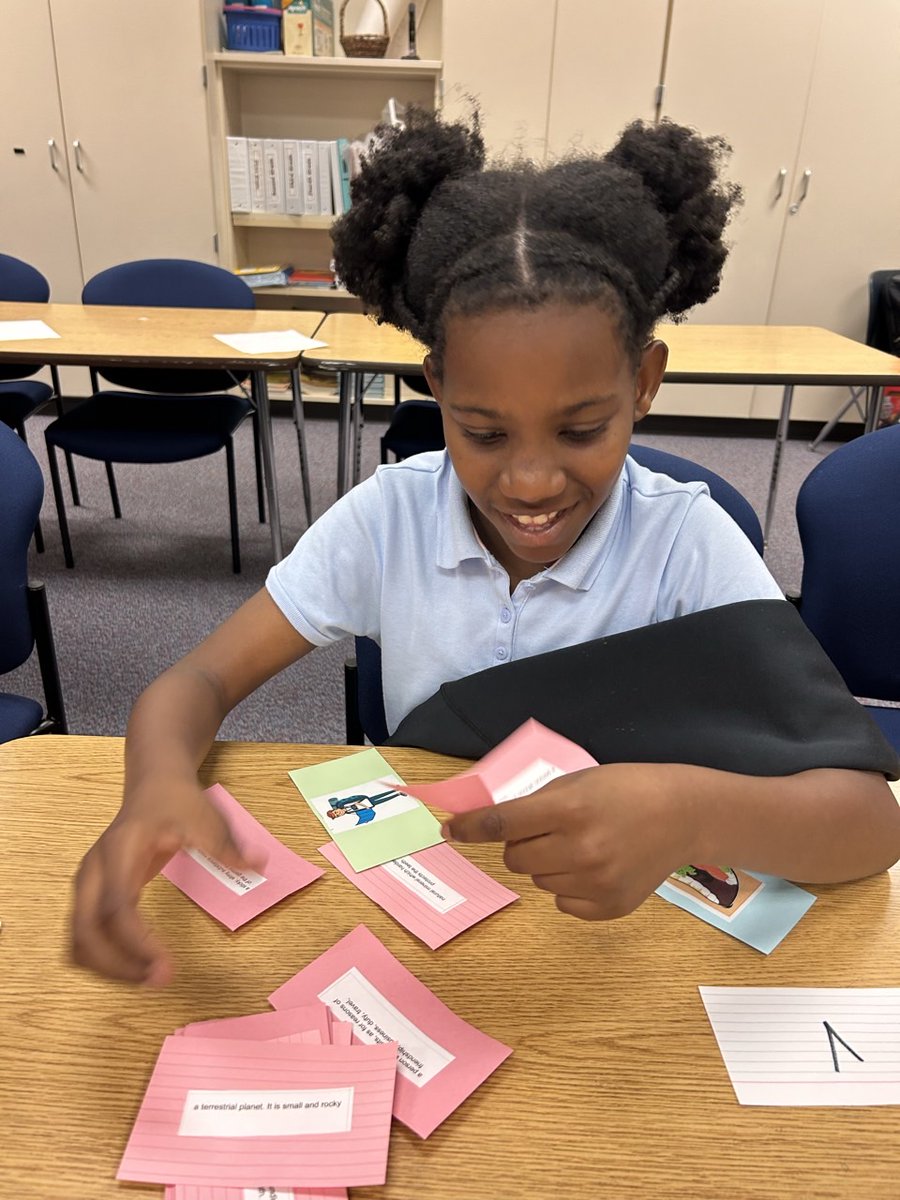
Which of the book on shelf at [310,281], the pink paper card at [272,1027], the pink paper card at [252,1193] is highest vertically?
the pink paper card at [252,1193]

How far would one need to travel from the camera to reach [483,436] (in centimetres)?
79

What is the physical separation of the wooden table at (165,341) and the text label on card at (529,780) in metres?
1.97

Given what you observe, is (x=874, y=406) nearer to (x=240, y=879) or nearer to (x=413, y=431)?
(x=413, y=431)

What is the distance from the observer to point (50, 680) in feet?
4.89

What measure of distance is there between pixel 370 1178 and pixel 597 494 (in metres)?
0.59

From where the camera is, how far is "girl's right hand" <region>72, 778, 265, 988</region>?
21.7 inches

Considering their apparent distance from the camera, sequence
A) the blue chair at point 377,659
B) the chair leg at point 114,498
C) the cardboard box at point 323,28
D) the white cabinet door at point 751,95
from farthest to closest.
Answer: the cardboard box at point 323,28 < the white cabinet door at point 751,95 < the chair leg at point 114,498 < the blue chair at point 377,659

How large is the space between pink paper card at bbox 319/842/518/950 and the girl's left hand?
10 centimetres

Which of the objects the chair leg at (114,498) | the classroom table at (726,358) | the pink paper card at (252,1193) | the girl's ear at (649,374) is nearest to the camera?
the pink paper card at (252,1193)

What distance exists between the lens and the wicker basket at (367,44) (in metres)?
Result: 4.07

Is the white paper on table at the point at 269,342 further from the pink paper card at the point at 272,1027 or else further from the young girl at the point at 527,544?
the pink paper card at the point at 272,1027

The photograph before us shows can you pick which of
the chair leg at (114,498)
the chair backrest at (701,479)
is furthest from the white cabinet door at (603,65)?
the chair backrest at (701,479)

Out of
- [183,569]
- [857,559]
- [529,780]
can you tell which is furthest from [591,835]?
[183,569]

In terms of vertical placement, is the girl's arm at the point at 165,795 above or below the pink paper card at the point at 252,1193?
above
